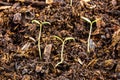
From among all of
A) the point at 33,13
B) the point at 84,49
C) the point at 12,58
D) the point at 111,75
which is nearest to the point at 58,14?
the point at 33,13

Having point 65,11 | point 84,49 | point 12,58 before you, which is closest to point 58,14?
point 65,11

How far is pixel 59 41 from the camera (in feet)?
5.31

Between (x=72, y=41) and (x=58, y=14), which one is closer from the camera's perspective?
(x=72, y=41)

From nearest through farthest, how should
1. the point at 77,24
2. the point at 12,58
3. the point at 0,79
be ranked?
the point at 0,79 < the point at 12,58 < the point at 77,24

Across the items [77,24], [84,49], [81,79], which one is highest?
[77,24]

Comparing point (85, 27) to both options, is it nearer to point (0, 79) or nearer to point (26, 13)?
point (26, 13)

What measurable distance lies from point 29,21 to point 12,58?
299 millimetres

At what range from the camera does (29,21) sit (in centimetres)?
174

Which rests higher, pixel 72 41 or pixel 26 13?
pixel 26 13

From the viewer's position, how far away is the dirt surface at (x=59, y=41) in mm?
1486

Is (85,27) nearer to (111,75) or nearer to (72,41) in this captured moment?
(72,41)

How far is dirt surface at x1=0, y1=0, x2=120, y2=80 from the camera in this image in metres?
1.49

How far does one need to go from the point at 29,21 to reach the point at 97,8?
1.49 feet

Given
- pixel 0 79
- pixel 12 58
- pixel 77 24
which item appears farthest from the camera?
pixel 77 24
